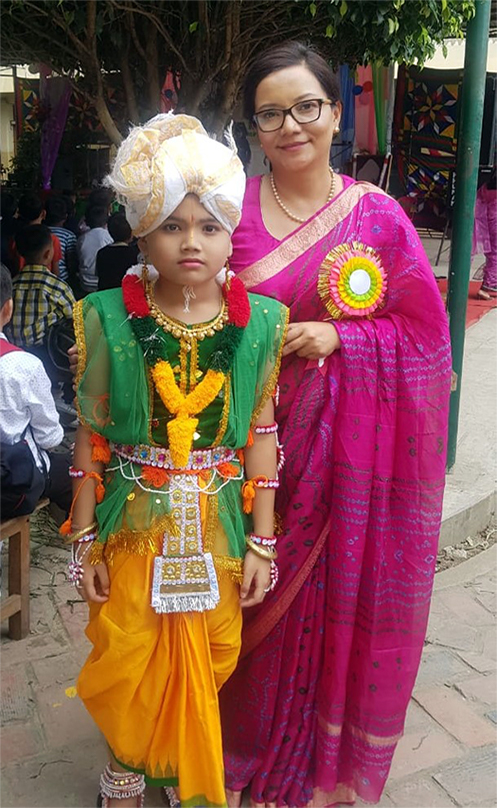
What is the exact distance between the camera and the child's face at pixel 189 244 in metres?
1.70

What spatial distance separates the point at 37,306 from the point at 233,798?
3.18 metres

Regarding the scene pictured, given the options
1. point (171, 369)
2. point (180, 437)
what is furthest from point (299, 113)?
point (180, 437)

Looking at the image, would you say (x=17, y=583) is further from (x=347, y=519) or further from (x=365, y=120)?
(x=365, y=120)

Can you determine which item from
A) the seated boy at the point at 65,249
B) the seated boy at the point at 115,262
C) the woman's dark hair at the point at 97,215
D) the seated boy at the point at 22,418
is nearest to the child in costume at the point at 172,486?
the seated boy at the point at 22,418

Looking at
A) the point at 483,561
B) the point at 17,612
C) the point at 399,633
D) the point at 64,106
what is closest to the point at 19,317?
the point at 17,612

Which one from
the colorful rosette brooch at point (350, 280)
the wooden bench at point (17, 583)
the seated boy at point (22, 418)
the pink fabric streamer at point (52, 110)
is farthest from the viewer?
the pink fabric streamer at point (52, 110)

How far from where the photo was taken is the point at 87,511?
1.91 metres

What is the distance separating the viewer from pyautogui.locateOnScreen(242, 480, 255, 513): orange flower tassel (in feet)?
6.44

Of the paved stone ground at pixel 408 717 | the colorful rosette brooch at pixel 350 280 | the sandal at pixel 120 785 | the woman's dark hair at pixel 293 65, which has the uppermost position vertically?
the woman's dark hair at pixel 293 65

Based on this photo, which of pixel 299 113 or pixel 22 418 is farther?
pixel 22 418

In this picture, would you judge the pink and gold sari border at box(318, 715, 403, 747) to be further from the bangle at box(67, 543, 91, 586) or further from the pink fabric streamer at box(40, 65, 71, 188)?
the pink fabric streamer at box(40, 65, 71, 188)

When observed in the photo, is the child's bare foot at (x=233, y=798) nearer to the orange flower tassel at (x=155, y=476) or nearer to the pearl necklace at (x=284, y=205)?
the orange flower tassel at (x=155, y=476)

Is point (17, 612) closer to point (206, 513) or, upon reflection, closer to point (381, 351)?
point (206, 513)

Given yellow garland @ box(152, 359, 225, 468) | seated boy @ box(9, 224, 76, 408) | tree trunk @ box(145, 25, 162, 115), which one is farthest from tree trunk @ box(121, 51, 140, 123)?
yellow garland @ box(152, 359, 225, 468)
